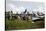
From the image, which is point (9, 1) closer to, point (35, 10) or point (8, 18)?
point (8, 18)

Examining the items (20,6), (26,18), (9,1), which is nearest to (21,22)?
(26,18)

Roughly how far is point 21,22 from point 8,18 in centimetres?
18

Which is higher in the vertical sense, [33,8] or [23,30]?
[33,8]

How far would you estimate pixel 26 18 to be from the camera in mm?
1038

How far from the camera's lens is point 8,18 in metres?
1.00

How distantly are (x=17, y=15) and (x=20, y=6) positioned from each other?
0.42 ft

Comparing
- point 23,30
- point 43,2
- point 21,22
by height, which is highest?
point 43,2

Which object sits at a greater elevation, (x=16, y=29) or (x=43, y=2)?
(x=43, y=2)

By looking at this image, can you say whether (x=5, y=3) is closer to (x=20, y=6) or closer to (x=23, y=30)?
(x=20, y=6)

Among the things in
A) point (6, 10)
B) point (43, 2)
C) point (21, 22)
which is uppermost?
point (43, 2)
